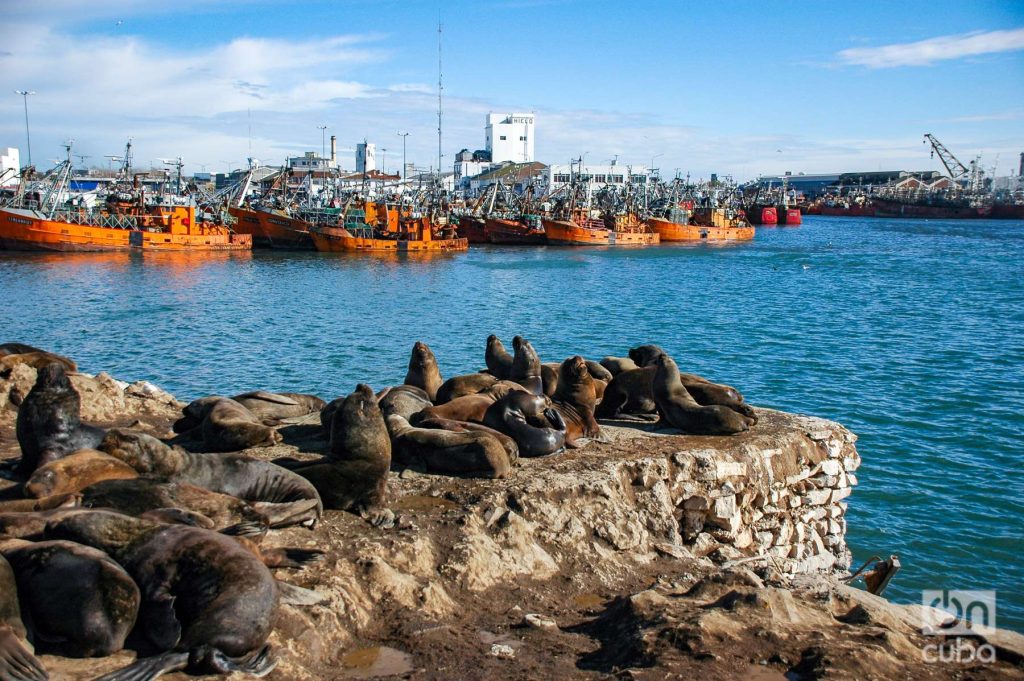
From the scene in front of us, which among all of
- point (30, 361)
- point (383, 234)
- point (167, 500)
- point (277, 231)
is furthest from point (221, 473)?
point (277, 231)

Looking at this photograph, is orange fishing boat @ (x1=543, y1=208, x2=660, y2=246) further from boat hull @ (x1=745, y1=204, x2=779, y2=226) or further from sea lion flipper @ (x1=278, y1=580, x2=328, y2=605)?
sea lion flipper @ (x1=278, y1=580, x2=328, y2=605)

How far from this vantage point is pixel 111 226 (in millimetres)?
46562

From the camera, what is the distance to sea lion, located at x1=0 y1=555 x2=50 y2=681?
11.6ft

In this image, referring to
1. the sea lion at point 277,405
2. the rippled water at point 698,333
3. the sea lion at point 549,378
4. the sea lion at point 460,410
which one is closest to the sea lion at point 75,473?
the sea lion at point 277,405

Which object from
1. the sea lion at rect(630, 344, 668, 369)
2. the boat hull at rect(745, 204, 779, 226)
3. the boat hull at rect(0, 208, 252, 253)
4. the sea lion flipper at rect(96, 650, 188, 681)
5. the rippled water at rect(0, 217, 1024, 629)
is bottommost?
the rippled water at rect(0, 217, 1024, 629)

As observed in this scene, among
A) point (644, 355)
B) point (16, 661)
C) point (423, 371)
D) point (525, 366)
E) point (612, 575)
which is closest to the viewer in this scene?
point (16, 661)

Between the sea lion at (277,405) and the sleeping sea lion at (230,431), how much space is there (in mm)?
469

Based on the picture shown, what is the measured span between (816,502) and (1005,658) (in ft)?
12.2

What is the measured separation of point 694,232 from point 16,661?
65.3 metres

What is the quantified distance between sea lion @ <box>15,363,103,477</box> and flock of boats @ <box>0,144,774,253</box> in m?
41.3

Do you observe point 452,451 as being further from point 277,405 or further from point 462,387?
point 277,405

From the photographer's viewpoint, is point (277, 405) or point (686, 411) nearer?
point (686, 411)

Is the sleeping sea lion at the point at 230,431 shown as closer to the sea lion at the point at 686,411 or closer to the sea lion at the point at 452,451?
the sea lion at the point at 452,451

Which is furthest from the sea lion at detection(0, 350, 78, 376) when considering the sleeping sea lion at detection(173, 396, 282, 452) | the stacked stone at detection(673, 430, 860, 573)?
the stacked stone at detection(673, 430, 860, 573)
